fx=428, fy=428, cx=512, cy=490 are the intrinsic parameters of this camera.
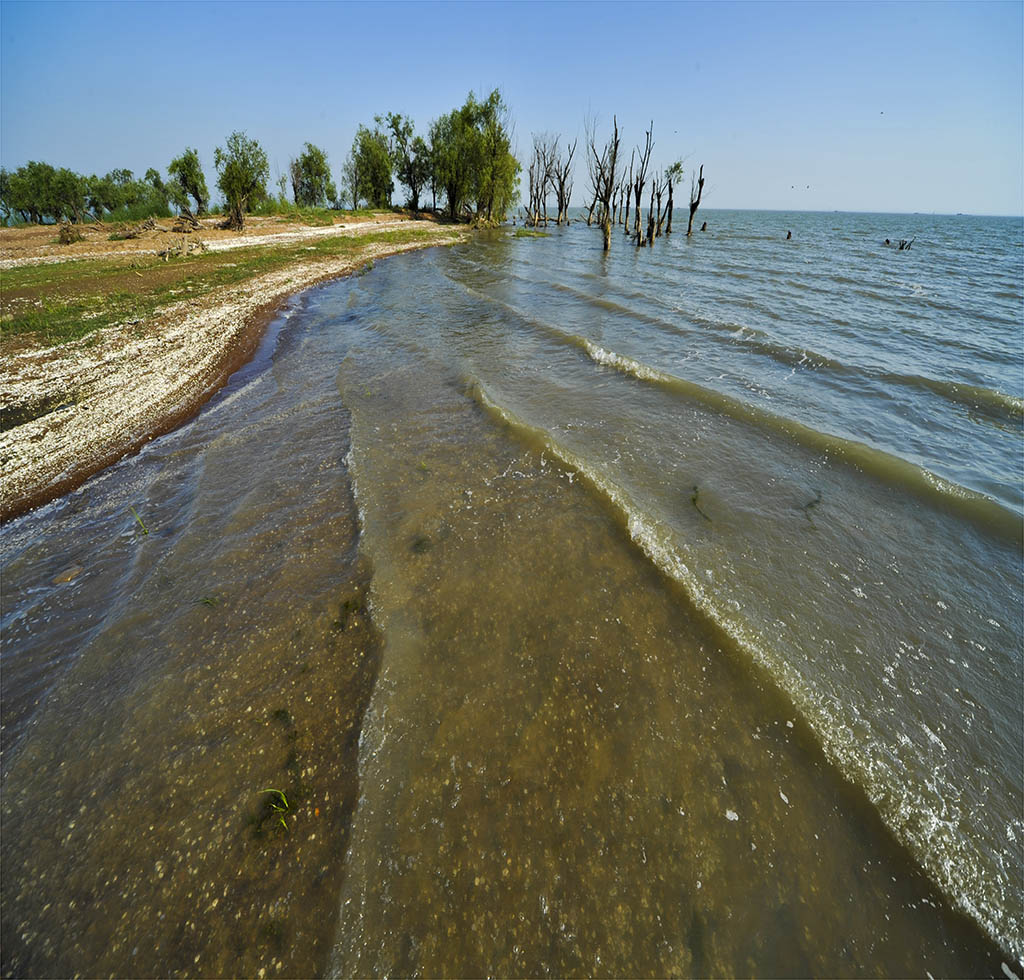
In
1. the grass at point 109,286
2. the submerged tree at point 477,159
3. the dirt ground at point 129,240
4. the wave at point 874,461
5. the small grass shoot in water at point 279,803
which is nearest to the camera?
the small grass shoot in water at point 279,803

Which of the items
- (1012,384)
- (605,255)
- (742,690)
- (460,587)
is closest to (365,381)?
(460,587)

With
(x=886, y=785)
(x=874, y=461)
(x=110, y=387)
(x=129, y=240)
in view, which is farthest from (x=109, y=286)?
(x=886, y=785)

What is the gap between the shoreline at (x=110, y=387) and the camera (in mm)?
6336

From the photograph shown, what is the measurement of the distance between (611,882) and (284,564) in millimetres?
3897

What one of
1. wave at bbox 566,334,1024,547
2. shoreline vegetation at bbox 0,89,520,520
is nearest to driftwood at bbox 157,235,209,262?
shoreline vegetation at bbox 0,89,520,520

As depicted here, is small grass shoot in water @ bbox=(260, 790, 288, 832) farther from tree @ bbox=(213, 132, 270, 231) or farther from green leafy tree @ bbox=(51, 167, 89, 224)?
green leafy tree @ bbox=(51, 167, 89, 224)

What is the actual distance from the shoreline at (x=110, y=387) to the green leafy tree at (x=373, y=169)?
57.7 m

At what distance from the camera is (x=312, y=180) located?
60.4 metres

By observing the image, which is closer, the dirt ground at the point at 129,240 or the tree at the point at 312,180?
the dirt ground at the point at 129,240

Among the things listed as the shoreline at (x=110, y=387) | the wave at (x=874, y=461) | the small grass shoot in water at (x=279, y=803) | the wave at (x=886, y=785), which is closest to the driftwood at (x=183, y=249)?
the shoreline at (x=110, y=387)

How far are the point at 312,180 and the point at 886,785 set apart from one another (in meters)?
79.7

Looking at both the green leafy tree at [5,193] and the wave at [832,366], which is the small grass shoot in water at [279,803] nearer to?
the wave at [832,366]

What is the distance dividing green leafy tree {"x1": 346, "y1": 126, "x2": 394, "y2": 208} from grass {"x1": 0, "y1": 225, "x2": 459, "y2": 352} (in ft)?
140

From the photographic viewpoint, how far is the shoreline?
20.8 feet
